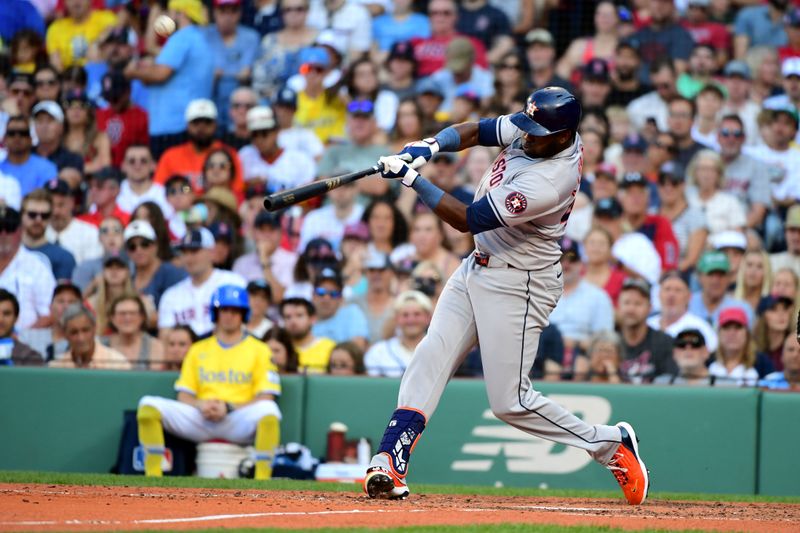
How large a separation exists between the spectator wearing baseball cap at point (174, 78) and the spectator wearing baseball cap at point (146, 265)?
1.41 meters

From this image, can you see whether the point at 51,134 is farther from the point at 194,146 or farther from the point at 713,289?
the point at 713,289

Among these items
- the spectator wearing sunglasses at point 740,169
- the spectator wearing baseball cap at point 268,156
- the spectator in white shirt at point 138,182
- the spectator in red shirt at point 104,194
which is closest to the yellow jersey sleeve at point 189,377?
the spectator in red shirt at point 104,194

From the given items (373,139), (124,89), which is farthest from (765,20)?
(124,89)

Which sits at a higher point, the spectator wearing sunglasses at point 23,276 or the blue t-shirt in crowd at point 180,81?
the blue t-shirt in crowd at point 180,81

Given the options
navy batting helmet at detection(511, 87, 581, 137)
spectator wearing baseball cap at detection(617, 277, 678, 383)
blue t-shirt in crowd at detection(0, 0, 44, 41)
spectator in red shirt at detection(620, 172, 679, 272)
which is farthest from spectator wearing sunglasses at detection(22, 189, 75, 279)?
navy batting helmet at detection(511, 87, 581, 137)

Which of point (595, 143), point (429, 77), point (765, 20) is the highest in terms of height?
point (765, 20)

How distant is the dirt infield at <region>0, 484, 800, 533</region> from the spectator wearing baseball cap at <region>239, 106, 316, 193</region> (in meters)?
4.49

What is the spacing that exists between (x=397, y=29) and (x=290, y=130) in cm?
158

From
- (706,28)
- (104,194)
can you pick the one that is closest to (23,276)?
(104,194)

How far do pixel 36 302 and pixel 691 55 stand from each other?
576cm

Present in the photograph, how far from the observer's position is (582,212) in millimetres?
9164

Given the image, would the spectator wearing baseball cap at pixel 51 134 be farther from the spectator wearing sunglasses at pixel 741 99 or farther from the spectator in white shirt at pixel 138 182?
the spectator wearing sunglasses at pixel 741 99

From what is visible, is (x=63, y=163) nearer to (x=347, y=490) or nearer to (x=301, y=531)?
(x=347, y=490)

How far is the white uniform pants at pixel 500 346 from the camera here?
504cm
